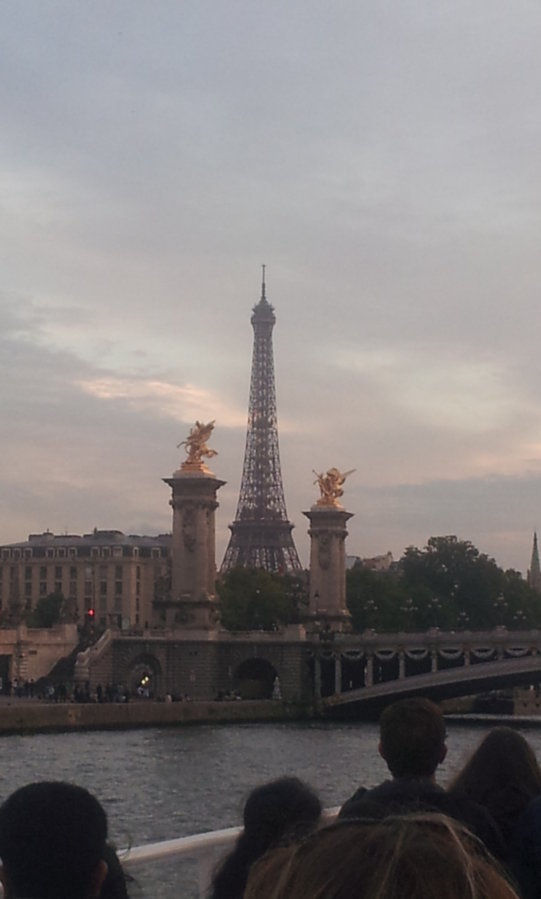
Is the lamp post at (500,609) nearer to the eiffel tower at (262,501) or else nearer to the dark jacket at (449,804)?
the eiffel tower at (262,501)

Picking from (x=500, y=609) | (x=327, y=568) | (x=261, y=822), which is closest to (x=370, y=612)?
(x=327, y=568)

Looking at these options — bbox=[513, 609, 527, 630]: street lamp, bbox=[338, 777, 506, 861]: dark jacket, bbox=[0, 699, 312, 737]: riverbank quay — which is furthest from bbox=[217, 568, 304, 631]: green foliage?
bbox=[338, 777, 506, 861]: dark jacket

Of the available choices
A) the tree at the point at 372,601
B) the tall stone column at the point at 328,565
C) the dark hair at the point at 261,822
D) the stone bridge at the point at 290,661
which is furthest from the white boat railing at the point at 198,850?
the tree at the point at 372,601

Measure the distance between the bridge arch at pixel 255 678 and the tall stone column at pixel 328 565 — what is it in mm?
3831

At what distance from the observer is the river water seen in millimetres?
25391

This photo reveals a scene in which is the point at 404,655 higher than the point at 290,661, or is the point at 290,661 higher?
the point at 404,655

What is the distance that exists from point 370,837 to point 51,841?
1041 mm

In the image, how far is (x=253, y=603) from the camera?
240 ft

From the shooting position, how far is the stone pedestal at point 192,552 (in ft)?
199

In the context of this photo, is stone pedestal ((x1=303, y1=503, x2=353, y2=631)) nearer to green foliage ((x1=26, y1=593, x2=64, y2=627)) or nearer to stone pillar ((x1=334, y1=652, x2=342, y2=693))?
stone pillar ((x1=334, y1=652, x2=342, y2=693))

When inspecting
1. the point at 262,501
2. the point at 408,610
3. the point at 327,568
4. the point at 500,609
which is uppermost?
the point at 262,501

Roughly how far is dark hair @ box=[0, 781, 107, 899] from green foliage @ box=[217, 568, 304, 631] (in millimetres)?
66971

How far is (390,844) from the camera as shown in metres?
1.95

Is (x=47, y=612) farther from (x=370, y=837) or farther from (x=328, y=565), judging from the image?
(x=370, y=837)
